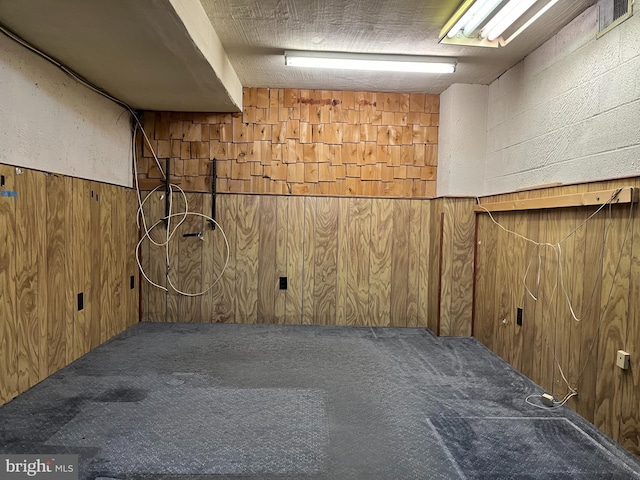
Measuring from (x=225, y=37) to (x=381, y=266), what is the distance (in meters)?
2.76

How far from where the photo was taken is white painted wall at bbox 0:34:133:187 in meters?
2.47

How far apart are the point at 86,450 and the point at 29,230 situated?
1.56m

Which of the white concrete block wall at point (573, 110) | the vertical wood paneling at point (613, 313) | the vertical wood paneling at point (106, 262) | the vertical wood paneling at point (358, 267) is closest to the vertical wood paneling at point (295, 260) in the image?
the vertical wood paneling at point (358, 267)

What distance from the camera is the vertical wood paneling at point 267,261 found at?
14.4 ft

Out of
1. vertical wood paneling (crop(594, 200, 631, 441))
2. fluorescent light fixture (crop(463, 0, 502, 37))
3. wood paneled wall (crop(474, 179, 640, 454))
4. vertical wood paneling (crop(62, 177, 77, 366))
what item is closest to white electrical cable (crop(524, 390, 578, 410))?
wood paneled wall (crop(474, 179, 640, 454))

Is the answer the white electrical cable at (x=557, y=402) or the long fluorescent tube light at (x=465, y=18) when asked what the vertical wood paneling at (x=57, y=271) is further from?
the white electrical cable at (x=557, y=402)

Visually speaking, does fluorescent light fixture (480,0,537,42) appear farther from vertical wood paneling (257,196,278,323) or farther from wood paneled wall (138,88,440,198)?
vertical wood paneling (257,196,278,323)

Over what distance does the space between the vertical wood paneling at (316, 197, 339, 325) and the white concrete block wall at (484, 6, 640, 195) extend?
1.74 meters

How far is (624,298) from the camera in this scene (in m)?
2.11

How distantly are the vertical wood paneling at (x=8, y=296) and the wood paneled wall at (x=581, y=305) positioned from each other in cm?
358

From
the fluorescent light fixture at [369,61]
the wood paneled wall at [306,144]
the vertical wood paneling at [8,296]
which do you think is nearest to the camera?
the vertical wood paneling at [8,296]

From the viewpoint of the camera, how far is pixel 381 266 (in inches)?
174

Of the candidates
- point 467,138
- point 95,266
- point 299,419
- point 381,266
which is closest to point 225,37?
point 95,266

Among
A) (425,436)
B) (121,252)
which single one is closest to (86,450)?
(425,436)
